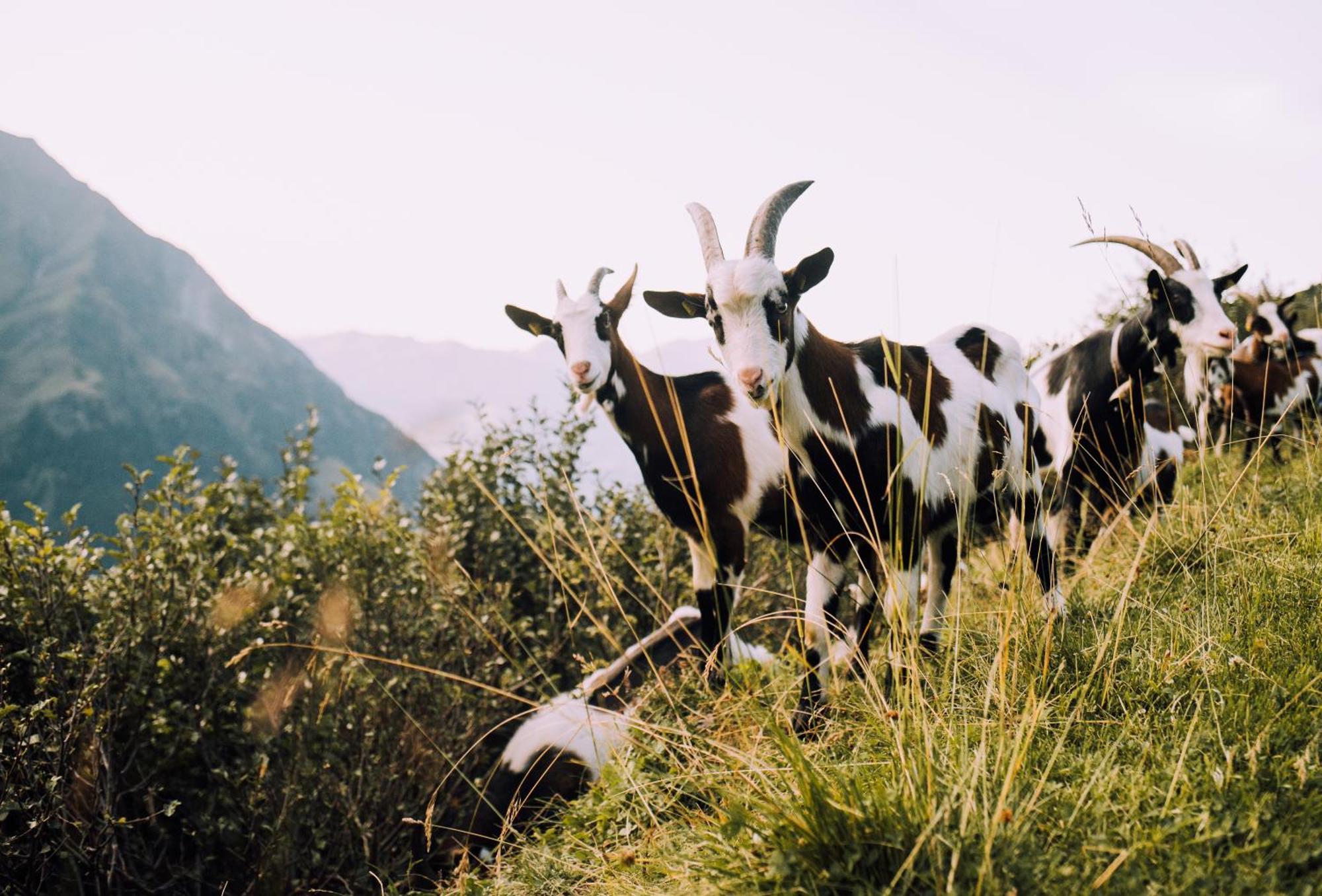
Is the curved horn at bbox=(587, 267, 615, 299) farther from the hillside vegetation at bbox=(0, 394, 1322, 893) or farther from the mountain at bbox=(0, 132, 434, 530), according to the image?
the mountain at bbox=(0, 132, 434, 530)

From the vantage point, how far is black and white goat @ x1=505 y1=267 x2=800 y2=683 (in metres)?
4.30

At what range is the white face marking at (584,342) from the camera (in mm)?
4555

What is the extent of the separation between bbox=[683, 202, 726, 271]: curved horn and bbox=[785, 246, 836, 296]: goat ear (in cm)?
30

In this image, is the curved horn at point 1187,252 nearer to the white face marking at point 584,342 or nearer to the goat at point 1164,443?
the goat at point 1164,443

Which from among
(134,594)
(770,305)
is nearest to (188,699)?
(134,594)

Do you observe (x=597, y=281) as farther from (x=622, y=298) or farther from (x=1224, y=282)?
(x=1224, y=282)

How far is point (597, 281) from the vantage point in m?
5.05

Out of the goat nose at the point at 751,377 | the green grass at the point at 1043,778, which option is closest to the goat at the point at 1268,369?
the green grass at the point at 1043,778

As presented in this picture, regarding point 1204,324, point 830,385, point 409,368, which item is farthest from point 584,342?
point 409,368

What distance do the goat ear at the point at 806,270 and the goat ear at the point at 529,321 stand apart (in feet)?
7.91

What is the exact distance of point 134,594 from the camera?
458 centimetres

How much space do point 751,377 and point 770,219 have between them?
0.80m

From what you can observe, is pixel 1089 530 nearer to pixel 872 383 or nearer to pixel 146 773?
pixel 872 383

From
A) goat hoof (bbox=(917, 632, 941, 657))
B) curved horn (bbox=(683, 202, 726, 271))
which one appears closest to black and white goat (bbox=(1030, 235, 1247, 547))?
goat hoof (bbox=(917, 632, 941, 657))
